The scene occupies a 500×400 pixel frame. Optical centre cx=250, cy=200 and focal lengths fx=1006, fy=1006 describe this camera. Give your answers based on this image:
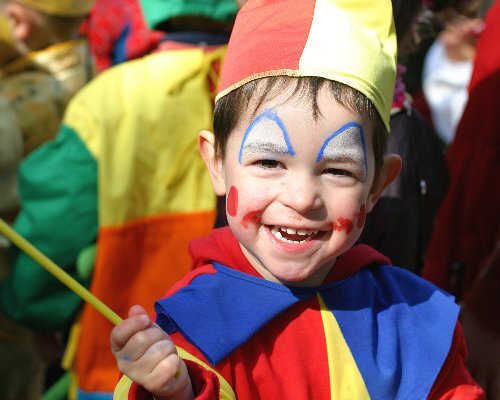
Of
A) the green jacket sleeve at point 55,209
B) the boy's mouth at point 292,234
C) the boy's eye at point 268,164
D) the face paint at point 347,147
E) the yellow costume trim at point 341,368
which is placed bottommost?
the green jacket sleeve at point 55,209

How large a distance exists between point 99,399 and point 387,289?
148 centimetres

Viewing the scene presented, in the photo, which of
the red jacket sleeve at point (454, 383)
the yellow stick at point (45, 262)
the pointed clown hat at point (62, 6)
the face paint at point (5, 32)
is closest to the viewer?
the yellow stick at point (45, 262)

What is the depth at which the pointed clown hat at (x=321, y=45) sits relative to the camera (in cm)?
216

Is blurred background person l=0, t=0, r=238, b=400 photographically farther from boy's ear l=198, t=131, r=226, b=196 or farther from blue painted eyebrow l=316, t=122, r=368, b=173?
blue painted eyebrow l=316, t=122, r=368, b=173

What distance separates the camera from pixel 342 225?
2.17m

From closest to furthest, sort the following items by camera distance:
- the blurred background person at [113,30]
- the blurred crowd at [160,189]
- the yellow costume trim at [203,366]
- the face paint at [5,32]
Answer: the yellow costume trim at [203,366] < the blurred crowd at [160,189] < the face paint at [5,32] < the blurred background person at [113,30]

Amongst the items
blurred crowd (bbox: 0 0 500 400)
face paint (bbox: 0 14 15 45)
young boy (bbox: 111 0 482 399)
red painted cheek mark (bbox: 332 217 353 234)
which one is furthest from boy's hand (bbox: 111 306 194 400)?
face paint (bbox: 0 14 15 45)

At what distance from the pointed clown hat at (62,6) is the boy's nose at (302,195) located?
8.31ft

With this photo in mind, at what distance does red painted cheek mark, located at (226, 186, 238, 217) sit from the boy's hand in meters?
0.38

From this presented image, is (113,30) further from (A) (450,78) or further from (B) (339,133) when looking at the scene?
(B) (339,133)

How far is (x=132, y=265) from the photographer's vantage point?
3.56 metres

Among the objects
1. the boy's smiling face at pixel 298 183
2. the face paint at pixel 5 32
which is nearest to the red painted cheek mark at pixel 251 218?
the boy's smiling face at pixel 298 183

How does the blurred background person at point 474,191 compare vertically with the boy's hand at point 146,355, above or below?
below

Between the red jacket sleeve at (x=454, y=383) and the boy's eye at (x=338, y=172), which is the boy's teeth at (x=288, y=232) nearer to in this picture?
the boy's eye at (x=338, y=172)
